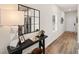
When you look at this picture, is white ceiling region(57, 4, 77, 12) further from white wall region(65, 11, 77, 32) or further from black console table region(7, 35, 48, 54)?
black console table region(7, 35, 48, 54)

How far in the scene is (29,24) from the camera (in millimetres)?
1765

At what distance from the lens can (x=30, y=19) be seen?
1.77 meters

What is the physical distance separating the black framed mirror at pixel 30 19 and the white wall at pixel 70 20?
0.54 m

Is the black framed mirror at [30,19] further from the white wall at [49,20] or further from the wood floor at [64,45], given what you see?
the wood floor at [64,45]

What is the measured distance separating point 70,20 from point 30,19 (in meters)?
0.71

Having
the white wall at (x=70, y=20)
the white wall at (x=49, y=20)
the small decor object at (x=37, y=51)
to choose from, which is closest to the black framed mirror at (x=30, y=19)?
the white wall at (x=49, y=20)

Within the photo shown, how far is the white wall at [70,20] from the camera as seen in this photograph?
1800 mm

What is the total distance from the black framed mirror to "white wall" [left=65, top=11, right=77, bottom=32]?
0.54m

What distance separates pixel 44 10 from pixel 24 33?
1.70 feet

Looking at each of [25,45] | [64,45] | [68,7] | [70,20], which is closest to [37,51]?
[25,45]
